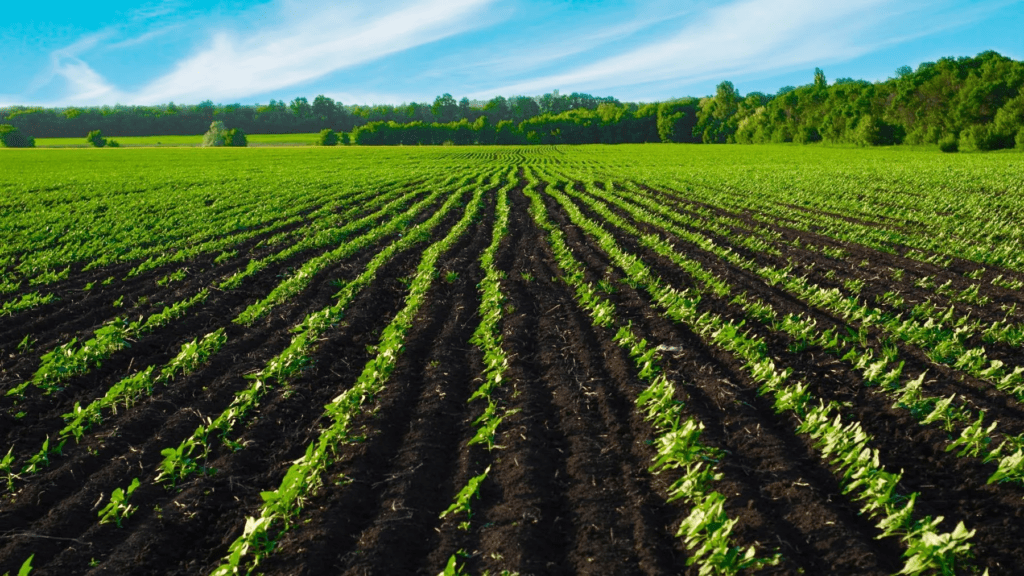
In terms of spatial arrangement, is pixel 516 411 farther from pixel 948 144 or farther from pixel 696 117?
pixel 696 117

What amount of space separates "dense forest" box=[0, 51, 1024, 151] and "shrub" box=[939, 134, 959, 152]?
149mm

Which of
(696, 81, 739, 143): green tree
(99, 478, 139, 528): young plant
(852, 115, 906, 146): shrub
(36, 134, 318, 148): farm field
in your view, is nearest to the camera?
(99, 478, 139, 528): young plant

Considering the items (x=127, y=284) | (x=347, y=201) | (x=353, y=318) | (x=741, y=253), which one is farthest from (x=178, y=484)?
(x=347, y=201)

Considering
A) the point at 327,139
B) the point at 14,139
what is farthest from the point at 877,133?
the point at 14,139

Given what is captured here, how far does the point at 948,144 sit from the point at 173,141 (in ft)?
452

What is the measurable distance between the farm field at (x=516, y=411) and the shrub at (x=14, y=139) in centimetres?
12684

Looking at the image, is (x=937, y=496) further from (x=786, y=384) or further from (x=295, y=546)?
(x=295, y=546)

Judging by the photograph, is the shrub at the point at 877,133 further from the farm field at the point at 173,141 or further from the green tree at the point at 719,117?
the farm field at the point at 173,141

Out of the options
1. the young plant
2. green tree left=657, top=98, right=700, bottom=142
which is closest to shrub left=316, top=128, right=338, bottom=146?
green tree left=657, top=98, right=700, bottom=142

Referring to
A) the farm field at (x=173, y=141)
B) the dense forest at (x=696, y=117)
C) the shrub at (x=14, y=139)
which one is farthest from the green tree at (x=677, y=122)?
the shrub at (x=14, y=139)

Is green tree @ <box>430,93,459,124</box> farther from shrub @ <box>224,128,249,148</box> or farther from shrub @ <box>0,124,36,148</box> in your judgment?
shrub @ <box>0,124,36,148</box>

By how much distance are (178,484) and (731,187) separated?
2824cm

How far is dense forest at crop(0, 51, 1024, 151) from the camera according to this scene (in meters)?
62.7

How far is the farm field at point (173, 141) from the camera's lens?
4444 inches
